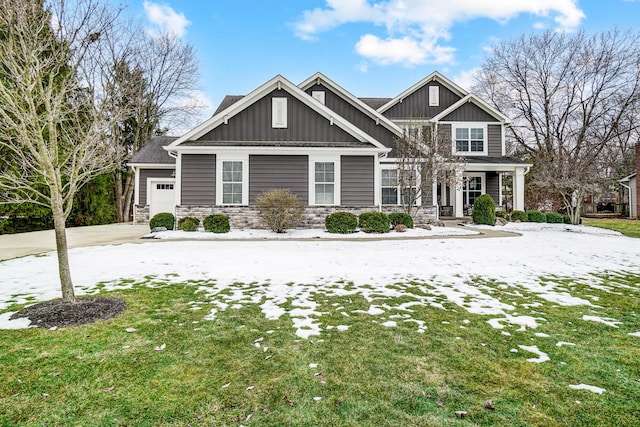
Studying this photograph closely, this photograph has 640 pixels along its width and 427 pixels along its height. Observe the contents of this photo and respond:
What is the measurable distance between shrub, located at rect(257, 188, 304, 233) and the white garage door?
7.93m

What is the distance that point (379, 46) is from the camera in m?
23.5

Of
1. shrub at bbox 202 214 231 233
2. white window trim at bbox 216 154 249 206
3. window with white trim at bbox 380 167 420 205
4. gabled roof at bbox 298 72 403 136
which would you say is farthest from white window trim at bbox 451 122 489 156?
shrub at bbox 202 214 231 233

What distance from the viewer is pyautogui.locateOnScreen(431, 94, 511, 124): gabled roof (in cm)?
1928

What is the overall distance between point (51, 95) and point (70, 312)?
302 cm

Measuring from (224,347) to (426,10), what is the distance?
18.7 metres

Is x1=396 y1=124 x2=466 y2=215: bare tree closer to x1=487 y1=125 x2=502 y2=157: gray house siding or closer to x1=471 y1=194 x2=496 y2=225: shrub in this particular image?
x1=471 y1=194 x2=496 y2=225: shrub

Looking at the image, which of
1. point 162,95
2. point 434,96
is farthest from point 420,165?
point 162,95

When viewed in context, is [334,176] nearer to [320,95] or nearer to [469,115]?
[320,95]

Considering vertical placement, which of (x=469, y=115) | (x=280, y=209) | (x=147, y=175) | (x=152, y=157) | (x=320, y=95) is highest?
(x=320, y=95)

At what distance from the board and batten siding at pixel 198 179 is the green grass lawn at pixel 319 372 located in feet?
31.6

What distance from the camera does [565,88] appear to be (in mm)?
25891

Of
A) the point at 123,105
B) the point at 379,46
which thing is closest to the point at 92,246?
the point at 123,105

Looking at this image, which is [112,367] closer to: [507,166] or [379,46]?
[507,166]

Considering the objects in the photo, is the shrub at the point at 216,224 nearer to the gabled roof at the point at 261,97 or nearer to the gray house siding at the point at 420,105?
the gabled roof at the point at 261,97
